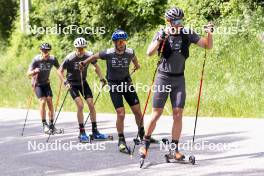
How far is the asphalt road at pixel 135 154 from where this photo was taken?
8188 mm

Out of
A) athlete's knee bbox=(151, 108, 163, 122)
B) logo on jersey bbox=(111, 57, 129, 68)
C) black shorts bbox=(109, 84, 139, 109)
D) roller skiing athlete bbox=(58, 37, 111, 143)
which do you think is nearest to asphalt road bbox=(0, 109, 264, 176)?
roller skiing athlete bbox=(58, 37, 111, 143)

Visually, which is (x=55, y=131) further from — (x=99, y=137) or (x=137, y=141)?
(x=137, y=141)

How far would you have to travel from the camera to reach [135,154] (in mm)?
9695

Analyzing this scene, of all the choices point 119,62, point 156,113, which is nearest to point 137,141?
point 119,62

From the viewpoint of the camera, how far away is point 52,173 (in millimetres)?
8469

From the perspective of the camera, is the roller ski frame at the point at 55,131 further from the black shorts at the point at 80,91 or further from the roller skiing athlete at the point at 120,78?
the roller skiing athlete at the point at 120,78

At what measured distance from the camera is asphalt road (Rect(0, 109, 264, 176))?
26.9 feet

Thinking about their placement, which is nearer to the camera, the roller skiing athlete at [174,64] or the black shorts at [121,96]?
the roller skiing athlete at [174,64]

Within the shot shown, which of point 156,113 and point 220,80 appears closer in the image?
point 156,113

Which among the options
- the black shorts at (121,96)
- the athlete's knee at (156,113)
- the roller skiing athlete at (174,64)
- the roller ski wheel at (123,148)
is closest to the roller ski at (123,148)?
the roller ski wheel at (123,148)

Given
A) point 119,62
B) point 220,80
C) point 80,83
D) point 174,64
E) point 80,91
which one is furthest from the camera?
point 220,80

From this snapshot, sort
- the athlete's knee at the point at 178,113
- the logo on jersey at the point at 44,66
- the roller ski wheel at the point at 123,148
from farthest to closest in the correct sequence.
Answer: the logo on jersey at the point at 44,66, the roller ski wheel at the point at 123,148, the athlete's knee at the point at 178,113

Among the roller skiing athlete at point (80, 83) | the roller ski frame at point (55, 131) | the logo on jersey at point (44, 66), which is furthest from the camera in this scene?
the logo on jersey at point (44, 66)

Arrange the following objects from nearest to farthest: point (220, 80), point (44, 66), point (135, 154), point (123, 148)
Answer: point (135, 154)
point (123, 148)
point (44, 66)
point (220, 80)
